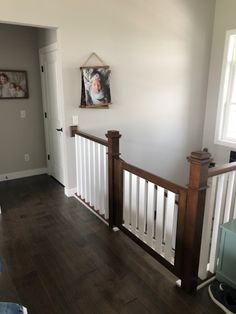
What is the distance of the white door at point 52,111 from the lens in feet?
11.8

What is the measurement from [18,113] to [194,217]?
11.6ft

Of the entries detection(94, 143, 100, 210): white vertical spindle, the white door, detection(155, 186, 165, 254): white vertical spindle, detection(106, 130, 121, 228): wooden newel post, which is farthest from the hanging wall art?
detection(155, 186, 165, 254): white vertical spindle

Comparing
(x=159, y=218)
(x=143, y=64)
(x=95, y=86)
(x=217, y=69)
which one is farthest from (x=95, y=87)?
(x=217, y=69)

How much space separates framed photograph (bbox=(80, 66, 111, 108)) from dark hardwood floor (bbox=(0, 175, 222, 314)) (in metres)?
1.47

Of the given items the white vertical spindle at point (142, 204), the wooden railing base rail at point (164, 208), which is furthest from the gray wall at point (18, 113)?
the white vertical spindle at point (142, 204)

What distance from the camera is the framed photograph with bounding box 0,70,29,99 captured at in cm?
399

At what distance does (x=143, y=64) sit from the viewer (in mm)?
3830

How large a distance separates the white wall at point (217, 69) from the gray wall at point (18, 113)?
3.13 metres

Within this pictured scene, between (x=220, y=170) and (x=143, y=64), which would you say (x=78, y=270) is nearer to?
(x=220, y=170)

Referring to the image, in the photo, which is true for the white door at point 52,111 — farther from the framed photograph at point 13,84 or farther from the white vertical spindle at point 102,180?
the white vertical spindle at point 102,180

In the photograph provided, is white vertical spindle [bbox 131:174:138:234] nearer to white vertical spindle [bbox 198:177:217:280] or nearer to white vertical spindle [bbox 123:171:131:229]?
white vertical spindle [bbox 123:171:131:229]

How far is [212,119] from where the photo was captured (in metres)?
4.80

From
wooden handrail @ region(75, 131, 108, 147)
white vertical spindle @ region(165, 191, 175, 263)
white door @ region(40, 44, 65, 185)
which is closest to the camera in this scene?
white vertical spindle @ region(165, 191, 175, 263)

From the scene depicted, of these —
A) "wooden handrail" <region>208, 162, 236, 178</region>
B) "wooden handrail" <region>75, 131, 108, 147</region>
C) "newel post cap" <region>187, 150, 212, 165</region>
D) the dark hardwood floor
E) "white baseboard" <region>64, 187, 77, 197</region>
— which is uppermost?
"newel post cap" <region>187, 150, 212, 165</region>
